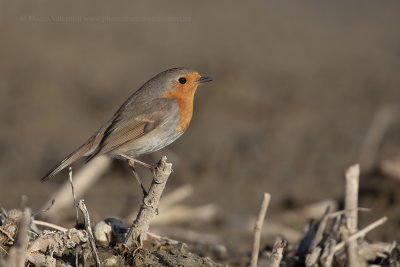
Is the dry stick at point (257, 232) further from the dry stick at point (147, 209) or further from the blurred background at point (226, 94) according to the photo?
the blurred background at point (226, 94)

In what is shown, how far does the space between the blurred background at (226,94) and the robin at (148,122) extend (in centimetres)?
113

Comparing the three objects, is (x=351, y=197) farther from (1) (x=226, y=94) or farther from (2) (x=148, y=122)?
(1) (x=226, y=94)

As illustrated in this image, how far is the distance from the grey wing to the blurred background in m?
1.18

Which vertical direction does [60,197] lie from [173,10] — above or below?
below

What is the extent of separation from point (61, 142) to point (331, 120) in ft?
12.1

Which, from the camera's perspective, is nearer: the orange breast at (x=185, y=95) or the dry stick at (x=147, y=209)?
the dry stick at (x=147, y=209)

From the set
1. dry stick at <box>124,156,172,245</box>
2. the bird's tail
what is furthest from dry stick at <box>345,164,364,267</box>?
the bird's tail

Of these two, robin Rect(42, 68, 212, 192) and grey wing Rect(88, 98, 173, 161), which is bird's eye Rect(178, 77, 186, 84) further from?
grey wing Rect(88, 98, 173, 161)

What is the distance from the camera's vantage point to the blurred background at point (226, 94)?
755 cm

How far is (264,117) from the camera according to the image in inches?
364

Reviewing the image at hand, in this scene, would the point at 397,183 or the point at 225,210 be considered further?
the point at 225,210

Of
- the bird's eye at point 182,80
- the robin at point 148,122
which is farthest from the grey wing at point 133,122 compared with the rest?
the bird's eye at point 182,80

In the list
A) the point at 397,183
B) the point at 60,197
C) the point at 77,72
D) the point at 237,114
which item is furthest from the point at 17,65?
the point at 397,183

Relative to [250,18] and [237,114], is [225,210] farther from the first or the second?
[250,18]
